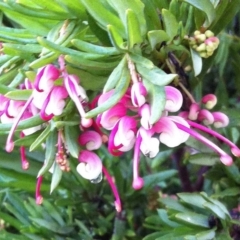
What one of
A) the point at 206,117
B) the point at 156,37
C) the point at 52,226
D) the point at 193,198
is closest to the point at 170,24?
the point at 156,37

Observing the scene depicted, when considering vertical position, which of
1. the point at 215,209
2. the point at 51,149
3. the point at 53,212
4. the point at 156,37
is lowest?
the point at 53,212

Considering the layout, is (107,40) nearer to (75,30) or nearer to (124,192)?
(75,30)

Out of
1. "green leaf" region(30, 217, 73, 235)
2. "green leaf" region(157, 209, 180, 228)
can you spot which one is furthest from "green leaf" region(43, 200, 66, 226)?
"green leaf" region(157, 209, 180, 228)

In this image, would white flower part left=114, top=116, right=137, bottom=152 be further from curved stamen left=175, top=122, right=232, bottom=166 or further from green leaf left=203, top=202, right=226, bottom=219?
green leaf left=203, top=202, right=226, bottom=219

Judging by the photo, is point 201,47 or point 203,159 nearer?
point 201,47

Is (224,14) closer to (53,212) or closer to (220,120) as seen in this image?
(220,120)

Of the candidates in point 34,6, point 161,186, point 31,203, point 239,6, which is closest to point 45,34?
point 34,6
